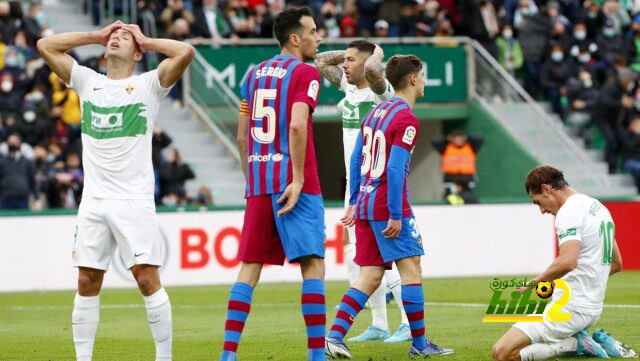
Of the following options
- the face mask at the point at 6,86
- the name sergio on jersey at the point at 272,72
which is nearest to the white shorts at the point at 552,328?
the name sergio on jersey at the point at 272,72

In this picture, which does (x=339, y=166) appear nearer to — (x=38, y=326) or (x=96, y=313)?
(x=38, y=326)

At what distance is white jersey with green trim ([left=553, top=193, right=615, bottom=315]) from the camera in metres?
9.07

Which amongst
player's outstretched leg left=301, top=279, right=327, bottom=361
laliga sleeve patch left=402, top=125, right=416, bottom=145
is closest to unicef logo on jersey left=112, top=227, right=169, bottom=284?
laliga sleeve patch left=402, top=125, right=416, bottom=145

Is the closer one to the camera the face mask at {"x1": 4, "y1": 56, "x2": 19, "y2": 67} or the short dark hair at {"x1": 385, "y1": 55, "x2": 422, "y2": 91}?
the short dark hair at {"x1": 385, "y1": 55, "x2": 422, "y2": 91}

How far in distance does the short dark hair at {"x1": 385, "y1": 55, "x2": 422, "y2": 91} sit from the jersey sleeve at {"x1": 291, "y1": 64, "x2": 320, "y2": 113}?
4.27 ft

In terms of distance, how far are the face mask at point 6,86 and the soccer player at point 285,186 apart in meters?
15.7

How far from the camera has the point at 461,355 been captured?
998 centimetres

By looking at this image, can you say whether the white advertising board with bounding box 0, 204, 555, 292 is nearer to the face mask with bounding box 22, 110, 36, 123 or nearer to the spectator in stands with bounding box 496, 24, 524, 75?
the face mask with bounding box 22, 110, 36, 123

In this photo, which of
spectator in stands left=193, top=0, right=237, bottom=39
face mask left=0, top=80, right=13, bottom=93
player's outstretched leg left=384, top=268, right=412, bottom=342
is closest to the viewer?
player's outstretched leg left=384, top=268, right=412, bottom=342

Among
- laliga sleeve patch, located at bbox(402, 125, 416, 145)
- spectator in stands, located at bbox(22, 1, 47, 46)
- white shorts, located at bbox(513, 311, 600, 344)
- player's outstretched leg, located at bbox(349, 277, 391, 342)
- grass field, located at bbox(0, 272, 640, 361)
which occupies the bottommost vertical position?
grass field, located at bbox(0, 272, 640, 361)

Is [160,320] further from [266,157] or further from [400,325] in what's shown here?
[400,325]

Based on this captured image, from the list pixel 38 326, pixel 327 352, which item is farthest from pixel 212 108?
pixel 327 352

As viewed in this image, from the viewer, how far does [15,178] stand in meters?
21.7

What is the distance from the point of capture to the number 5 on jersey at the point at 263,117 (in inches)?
352
